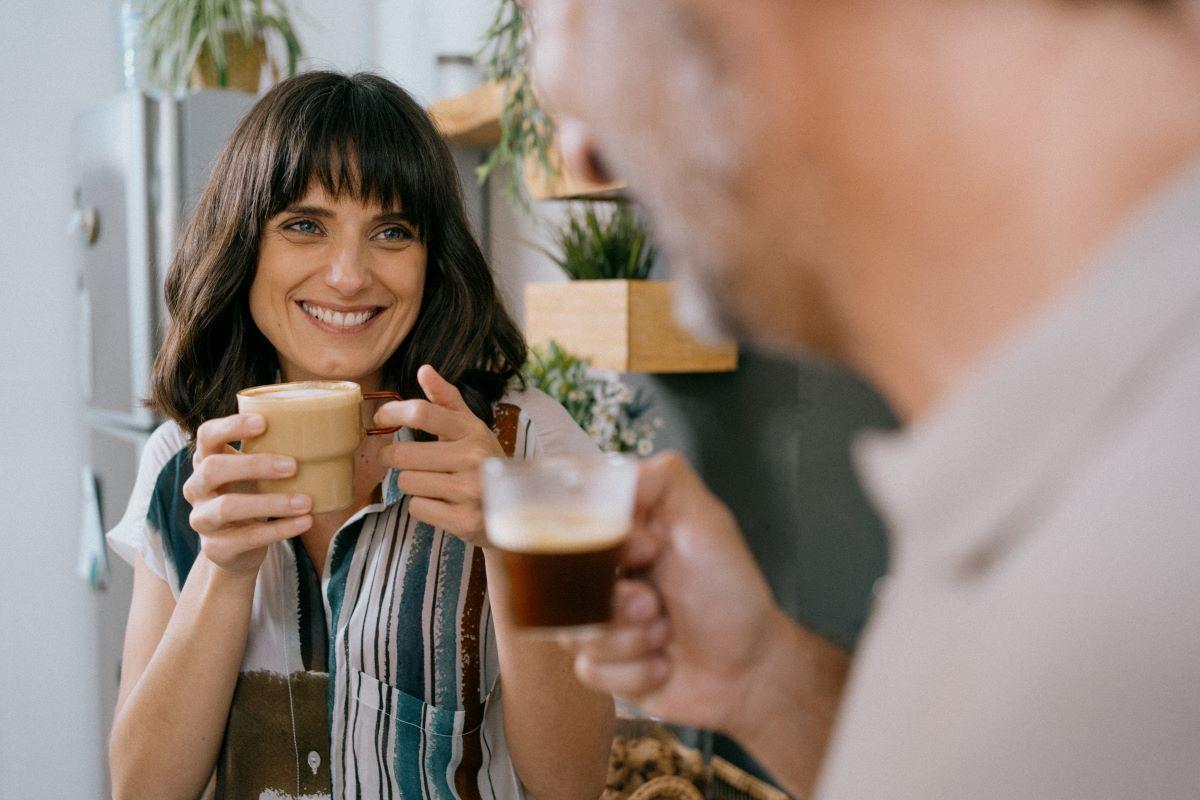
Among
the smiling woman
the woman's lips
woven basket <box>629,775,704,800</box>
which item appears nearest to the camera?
the smiling woman

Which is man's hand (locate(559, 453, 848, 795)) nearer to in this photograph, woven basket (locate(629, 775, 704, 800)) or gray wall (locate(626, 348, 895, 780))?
gray wall (locate(626, 348, 895, 780))

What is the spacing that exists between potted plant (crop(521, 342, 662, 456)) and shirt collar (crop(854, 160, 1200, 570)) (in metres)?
1.80

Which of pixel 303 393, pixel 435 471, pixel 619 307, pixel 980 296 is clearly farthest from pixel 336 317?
pixel 980 296

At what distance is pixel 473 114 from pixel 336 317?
115cm

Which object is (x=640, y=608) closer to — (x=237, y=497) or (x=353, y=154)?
(x=237, y=497)

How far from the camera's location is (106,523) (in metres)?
2.66

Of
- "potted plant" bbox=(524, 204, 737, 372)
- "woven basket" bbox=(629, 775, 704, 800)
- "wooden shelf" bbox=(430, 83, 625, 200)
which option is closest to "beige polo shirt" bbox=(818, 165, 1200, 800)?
"wooden shelf" bbox=(430, 83, 625, 200)

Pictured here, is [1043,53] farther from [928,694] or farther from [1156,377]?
[928,694]

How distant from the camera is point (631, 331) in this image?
6.66 feet

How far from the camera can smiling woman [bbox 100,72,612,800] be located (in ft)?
4.19

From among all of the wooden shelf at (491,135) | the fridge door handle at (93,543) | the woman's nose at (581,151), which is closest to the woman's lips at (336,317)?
the wooden shelf at (491,135)

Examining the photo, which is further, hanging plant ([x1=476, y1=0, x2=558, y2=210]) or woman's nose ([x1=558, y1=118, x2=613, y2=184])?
hanging plant ([x1=476, y1=0, x2=558, y2=210])

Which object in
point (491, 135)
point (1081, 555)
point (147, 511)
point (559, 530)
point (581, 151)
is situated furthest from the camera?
point (491, 135)

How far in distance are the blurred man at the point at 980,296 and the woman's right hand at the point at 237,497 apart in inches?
26.9
